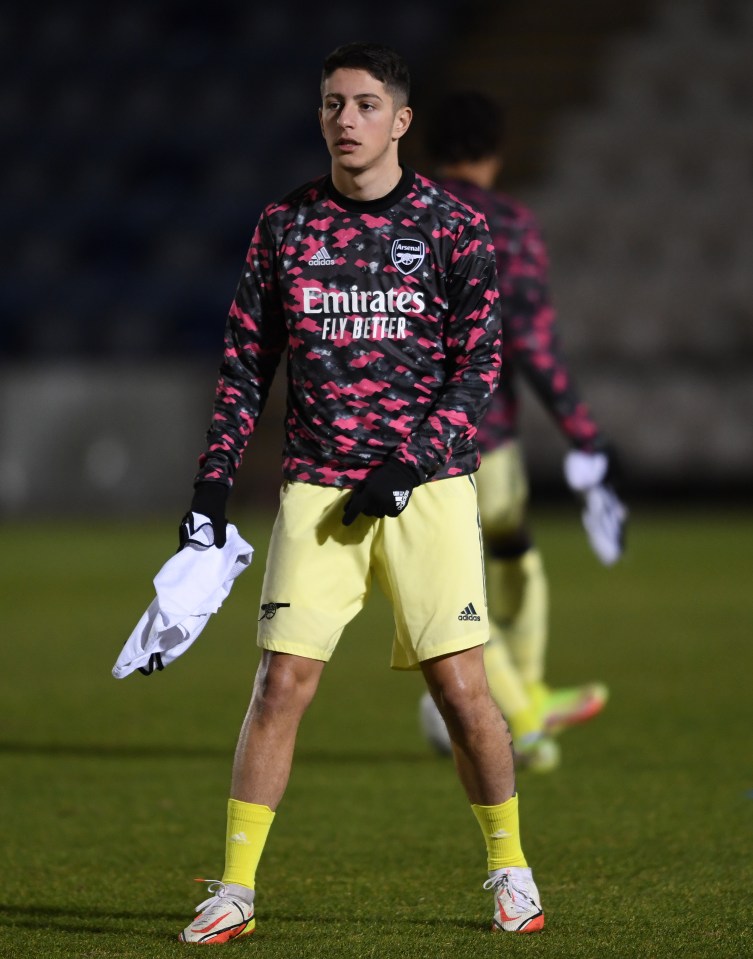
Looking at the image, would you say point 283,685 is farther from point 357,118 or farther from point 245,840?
point 357,118

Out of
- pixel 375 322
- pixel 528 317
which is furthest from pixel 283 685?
pixel 528 317

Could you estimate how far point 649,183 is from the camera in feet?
51.1

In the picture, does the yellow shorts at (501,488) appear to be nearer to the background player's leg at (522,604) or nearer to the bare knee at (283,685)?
the background player's leg at (522,604)

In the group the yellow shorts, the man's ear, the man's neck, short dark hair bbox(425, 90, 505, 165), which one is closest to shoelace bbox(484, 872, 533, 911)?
the man's neck

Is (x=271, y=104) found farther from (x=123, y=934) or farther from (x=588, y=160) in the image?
(x=123, y=934)

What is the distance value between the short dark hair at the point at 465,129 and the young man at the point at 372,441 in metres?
1.60

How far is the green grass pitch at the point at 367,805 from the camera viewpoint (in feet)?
10.3

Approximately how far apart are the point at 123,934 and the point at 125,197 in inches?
584

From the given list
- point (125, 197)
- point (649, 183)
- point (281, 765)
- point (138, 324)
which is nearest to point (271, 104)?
point (125, 197)

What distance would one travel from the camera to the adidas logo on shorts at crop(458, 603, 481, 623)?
313cm

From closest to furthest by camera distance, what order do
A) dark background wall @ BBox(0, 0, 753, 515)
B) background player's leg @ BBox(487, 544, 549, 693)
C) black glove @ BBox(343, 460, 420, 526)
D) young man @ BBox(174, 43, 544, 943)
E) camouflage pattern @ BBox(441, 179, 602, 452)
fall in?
black glove @ BBox(343, 460, 420, 526)
young man @ BBox(174, 43, 544, 943)
camouflage pattern @ BBox(441, 179, 602, 452)
background player's leg @ BBox(487, 544, 549, 693)
dark background wall @ BBox(0, 0, 753, 515)

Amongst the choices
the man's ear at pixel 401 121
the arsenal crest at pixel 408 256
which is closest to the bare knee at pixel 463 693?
the arsenal crest at pixel 408 256

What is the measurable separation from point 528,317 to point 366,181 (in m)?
1.64

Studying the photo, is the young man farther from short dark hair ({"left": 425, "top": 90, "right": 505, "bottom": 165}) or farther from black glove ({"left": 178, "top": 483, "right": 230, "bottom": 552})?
short dark hair ({"left": 425, "top": 90, "right": 505, "bottom": 165})
